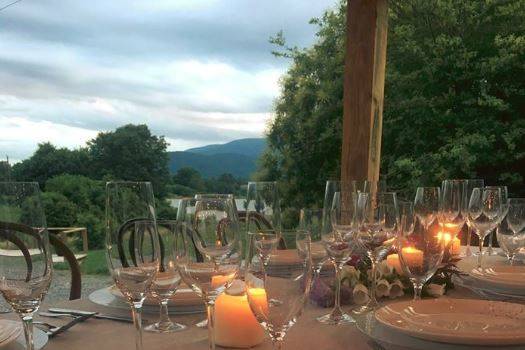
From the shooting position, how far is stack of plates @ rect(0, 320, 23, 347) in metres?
0.92

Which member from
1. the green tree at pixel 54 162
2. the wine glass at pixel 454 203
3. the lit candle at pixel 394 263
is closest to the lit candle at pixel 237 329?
the lit candle at pixel 394 263

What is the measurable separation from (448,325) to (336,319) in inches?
8.4

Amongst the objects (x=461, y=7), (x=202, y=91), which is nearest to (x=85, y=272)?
(x=202, y=91)

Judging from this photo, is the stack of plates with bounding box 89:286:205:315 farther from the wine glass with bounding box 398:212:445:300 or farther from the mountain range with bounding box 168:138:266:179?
the mountain range with bounding box 168:138:266:179

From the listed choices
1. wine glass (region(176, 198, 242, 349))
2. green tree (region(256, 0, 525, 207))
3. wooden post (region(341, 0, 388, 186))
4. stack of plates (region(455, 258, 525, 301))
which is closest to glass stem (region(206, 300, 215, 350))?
wine glass (region(176, 198, 242, 349))

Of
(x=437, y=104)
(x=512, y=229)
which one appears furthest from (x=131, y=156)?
(x=512, y=229)

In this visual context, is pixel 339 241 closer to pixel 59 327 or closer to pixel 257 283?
pixel 257 283

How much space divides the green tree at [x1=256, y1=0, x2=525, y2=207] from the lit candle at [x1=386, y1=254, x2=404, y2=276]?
432cm

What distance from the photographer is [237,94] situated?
635 cm

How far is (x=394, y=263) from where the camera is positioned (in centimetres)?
137

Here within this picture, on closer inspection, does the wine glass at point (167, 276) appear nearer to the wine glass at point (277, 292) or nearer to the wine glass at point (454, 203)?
the wine glass at point (277, 292)

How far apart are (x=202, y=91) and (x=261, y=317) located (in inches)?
224

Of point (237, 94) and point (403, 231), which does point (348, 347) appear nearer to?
point (403, 231)

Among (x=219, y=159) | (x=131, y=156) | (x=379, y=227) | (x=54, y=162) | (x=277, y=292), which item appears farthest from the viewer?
(x=54, y=162)
